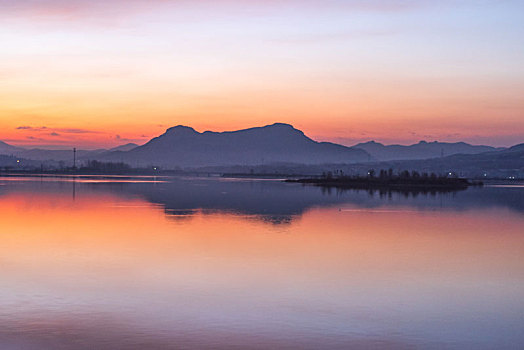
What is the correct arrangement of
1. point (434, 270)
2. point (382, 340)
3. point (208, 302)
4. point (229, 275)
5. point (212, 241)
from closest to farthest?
point (382, 340) < point (208, 302) < point (229, 275) < point (434, 270) < point (212, 241)

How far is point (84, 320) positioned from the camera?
1488 centimetres

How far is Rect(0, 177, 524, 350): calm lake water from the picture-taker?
13.9 m

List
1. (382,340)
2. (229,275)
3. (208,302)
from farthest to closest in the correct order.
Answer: (229,275) < (208,302) < (382,340)

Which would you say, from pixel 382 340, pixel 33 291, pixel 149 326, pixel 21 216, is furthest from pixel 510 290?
pixel 21 216

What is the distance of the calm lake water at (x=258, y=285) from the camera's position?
1387 centimetres

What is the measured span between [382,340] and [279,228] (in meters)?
22.0

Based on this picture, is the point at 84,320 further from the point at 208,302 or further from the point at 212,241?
the point at 212,241

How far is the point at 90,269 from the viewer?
2191 centimetres

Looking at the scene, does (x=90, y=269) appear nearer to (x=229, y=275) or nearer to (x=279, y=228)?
(x=229, y=275)

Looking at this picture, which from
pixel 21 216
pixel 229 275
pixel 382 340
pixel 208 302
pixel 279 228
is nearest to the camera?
pixel 382 340

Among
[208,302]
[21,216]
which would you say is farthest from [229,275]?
[21,216]

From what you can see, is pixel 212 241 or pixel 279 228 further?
pixel 279 228

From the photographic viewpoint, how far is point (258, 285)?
64.0ft

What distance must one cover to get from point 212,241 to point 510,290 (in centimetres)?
1430
